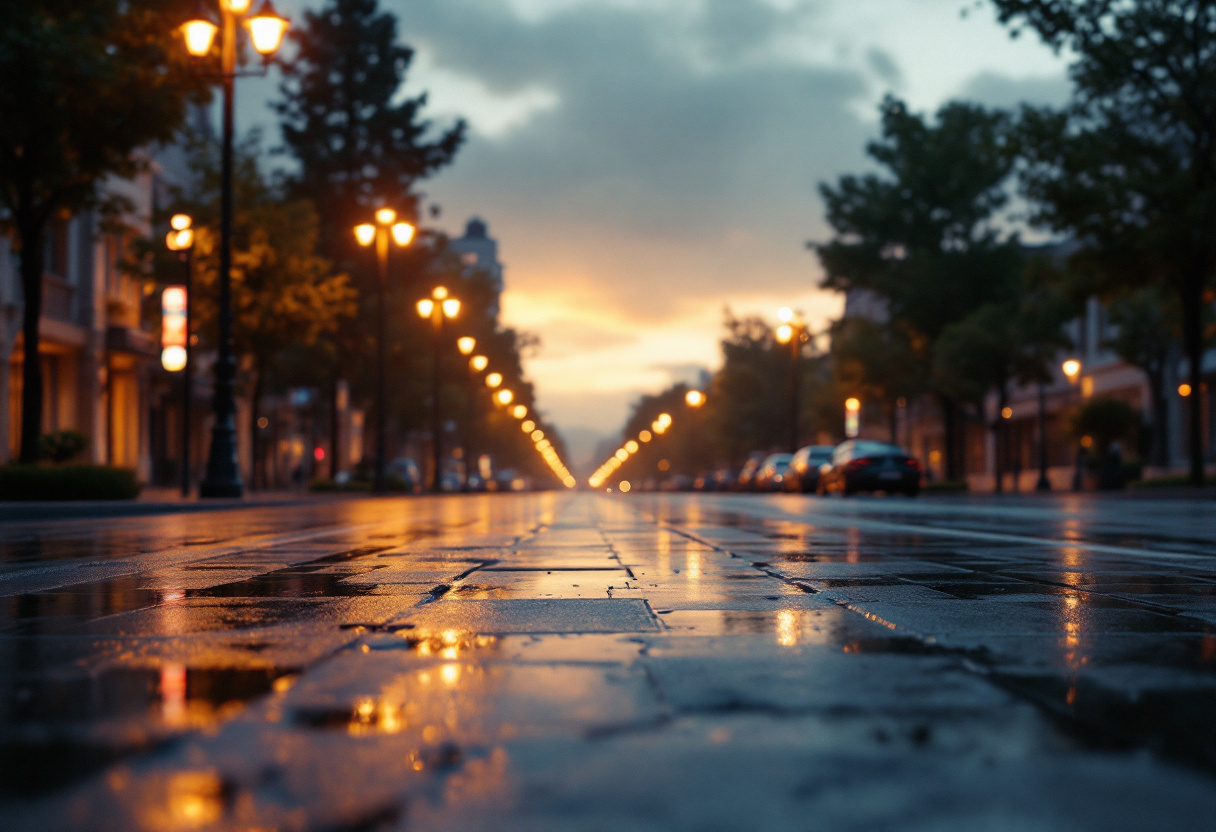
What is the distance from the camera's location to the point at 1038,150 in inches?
1230

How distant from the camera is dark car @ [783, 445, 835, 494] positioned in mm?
43688

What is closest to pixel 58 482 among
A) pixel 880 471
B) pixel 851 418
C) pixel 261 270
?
pixel 261 270

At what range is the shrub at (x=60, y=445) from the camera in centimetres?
2647

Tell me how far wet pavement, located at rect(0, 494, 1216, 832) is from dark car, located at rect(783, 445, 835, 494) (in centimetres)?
3601

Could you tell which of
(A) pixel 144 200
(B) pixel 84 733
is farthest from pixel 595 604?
(A) pixel 144 200

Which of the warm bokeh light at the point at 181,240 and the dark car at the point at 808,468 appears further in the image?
the dark car at the point at 808,468

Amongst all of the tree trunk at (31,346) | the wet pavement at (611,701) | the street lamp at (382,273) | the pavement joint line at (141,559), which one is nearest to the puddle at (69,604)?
the wet pavement at (611,701)

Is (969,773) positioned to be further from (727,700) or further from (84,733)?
(84,733)

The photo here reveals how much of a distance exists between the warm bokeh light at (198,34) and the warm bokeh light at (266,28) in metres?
0.68

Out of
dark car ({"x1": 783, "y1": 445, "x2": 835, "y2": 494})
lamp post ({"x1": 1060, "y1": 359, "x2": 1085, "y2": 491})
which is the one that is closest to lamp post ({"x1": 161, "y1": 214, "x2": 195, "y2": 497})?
dark car ({"x1": 783, "y1": 445, "x2": 835, "y2": 494})

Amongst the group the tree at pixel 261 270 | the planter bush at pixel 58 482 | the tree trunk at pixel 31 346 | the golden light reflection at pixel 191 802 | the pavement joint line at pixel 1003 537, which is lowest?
the pavement joint line at pixel 1003 537

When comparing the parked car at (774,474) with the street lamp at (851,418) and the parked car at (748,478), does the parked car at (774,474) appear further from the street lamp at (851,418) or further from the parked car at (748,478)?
the street lamp at (851,418)

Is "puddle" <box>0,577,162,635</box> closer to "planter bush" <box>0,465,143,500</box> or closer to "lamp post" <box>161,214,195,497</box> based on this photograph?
"planter bush" <box>0,465,143,500</box>

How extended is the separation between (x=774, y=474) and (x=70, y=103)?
114ft
